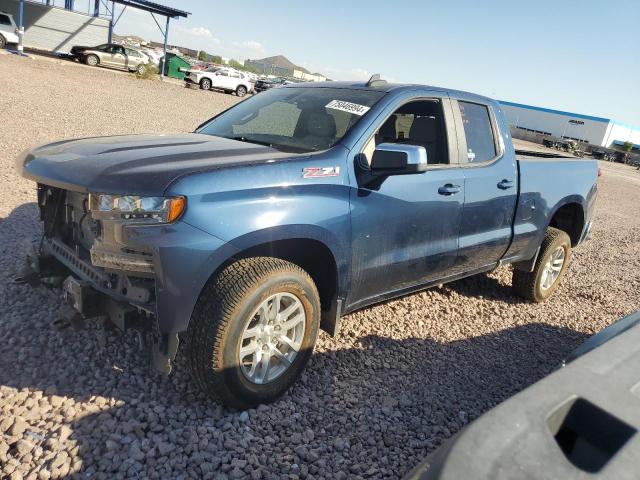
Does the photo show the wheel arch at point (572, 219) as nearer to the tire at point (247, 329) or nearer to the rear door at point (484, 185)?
the rear door at point (484, 185)

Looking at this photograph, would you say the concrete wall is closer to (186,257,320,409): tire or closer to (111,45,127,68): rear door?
(111,45,127,68): rear door

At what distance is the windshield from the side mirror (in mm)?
328

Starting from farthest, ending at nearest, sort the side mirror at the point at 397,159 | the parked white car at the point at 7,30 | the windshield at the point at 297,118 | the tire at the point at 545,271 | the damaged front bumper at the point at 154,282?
the parked white car at the point at 7,30 → the tire at the point at 545,271 → the windshield at the point at 297,118 → the side mirror at the point at 397,159 → the damaged front bumper at the point at 154,282

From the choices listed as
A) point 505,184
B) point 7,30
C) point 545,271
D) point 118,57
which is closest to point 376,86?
point 505,184

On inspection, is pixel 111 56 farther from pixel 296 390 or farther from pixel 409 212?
pixel 296 390

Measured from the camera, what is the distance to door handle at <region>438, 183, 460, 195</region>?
3732mm

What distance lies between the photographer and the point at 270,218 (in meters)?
2.79

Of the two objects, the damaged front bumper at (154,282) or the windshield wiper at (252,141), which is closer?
the damaged front bumper at (154,282)

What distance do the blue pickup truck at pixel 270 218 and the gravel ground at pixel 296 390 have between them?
283 millimetres

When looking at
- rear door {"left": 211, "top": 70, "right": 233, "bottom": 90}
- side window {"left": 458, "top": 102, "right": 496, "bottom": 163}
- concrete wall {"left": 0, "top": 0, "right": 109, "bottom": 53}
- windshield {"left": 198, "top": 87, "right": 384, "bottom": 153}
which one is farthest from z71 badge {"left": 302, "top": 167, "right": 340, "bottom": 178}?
concrete wall {"left": 0, "top": 0, "right": 109, "bottom": 53}

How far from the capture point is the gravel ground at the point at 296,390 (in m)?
2.57

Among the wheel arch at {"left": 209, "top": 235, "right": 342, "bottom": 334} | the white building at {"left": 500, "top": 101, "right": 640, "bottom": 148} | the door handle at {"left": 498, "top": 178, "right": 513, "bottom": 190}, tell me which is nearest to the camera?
the wheel arch at {"left": 209, "top": 235, "right": 342, "bottom": 334}

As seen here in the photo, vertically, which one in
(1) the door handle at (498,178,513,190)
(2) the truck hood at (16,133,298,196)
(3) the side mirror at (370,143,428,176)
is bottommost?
(2) the truck hood at (16,133,298,196)

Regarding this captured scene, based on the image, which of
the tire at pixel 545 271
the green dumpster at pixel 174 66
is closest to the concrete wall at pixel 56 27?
the green dumpster at pixel 174 66
